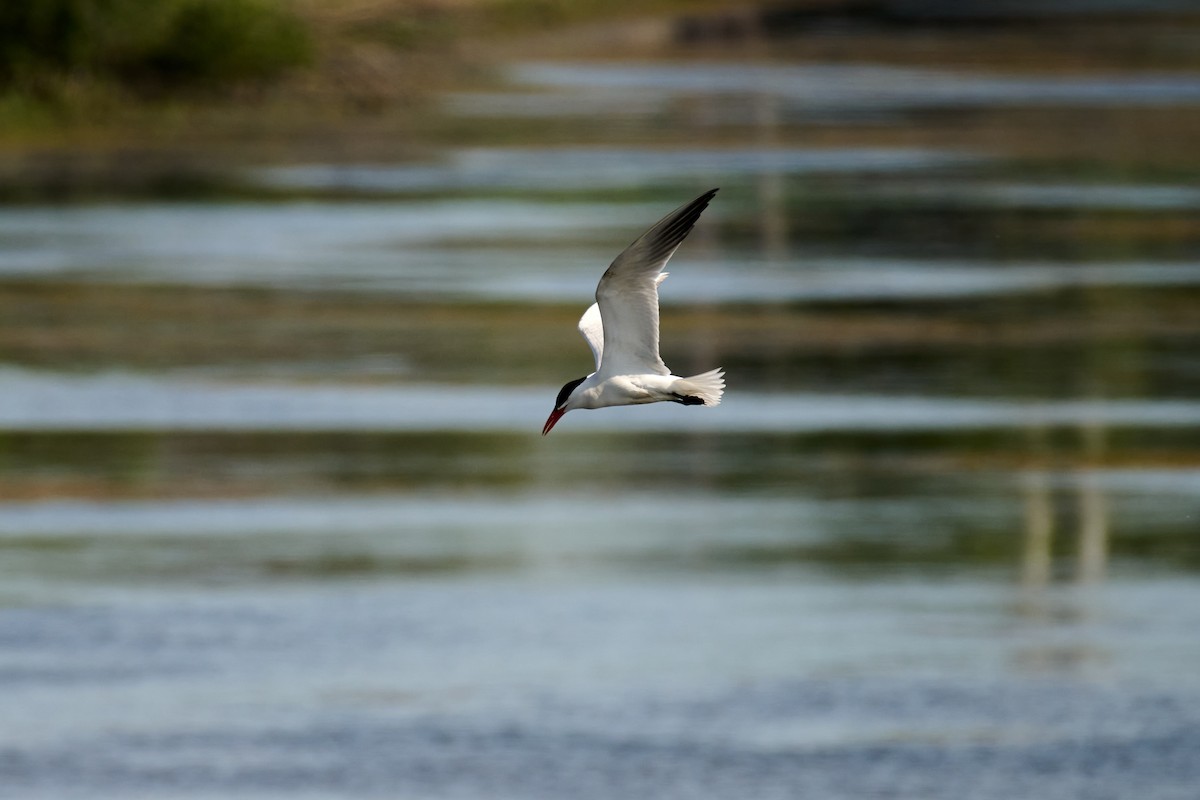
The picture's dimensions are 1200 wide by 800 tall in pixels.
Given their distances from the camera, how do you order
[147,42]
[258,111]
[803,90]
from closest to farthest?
1. [147,42]
2. [258,111]
3. [803,90]

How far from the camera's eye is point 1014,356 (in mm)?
20047

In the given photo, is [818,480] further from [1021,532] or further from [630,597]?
[630,597]

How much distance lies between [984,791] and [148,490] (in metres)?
6.13

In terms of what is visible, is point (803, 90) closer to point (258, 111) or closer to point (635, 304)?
point (258, 111)

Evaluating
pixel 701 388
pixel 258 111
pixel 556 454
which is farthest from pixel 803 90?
pixel 701 388

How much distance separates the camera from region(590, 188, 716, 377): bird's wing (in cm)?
773

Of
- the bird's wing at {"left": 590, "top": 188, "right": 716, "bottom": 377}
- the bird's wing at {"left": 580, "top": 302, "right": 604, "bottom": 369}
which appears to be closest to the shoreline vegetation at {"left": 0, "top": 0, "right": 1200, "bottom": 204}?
the bird's wing at {"left": 580, "top": 302, "right": 604, "bottom": 369}

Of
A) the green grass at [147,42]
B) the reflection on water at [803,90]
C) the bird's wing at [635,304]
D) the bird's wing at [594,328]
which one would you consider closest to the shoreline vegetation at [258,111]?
the green grass at [147,42]

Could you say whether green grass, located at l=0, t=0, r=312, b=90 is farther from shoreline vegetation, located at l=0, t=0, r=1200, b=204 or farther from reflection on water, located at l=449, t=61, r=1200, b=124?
reflection on water, located at l=449, t=61, r=1200, b=124

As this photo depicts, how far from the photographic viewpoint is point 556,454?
56.3 ft

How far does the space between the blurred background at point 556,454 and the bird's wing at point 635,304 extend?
10.9 feet

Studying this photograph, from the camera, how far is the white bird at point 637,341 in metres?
7.71

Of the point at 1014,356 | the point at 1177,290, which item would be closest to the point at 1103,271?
the point at 1177,290

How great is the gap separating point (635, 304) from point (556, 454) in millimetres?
9283
